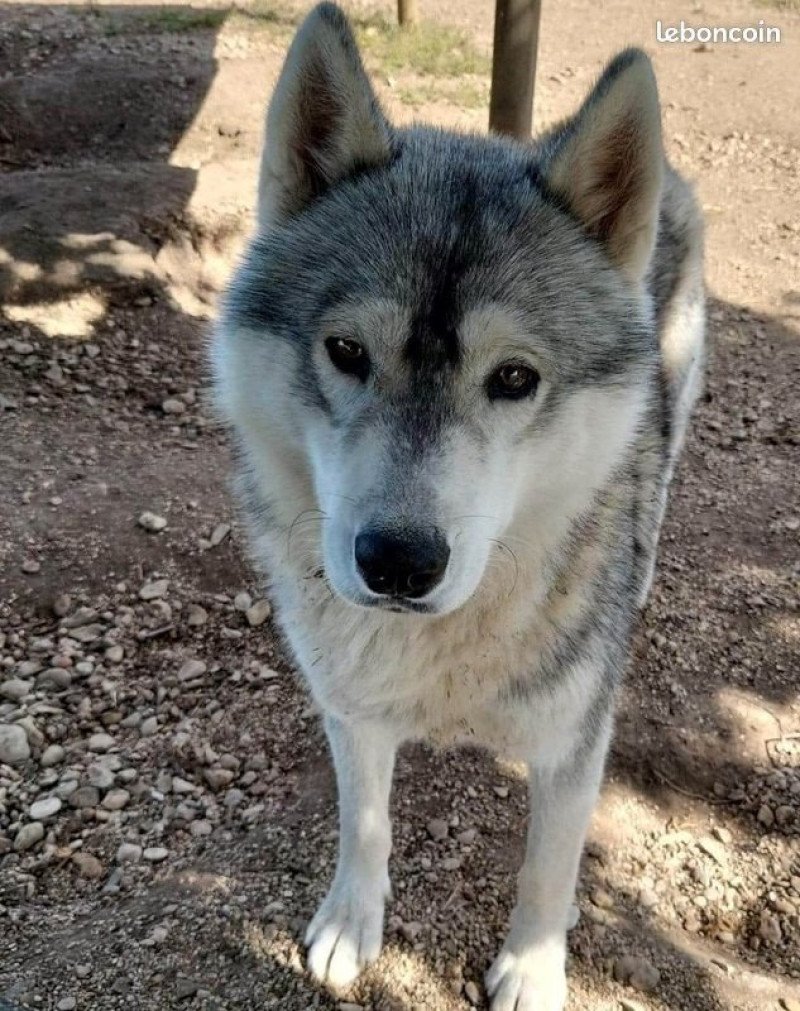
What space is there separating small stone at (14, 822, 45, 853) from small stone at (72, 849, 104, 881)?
0.14m

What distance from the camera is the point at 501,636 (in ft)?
7.42

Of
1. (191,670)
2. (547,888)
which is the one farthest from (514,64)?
(547,888)

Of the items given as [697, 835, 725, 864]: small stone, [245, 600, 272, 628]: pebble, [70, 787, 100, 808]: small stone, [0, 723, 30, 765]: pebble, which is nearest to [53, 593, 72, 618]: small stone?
[0, 723, 30, 765]: pebble

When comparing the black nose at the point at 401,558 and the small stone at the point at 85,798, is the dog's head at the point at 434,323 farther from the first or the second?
the small stone at the point at 85,798

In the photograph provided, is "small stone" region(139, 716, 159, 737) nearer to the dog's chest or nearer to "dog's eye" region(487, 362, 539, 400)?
the dog's chest

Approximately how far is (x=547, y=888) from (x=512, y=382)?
4.94 ft

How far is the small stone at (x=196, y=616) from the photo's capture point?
375cm

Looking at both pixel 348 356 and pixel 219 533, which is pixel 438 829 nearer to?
pixel 219 533

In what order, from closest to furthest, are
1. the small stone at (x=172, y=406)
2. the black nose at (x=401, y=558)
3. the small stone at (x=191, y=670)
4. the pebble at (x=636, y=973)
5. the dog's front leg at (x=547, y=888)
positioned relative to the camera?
the black nose at (x=401, y=558), the dog's front leg at (x=547, y=888), the pebble at (x=636, y=973), the small stone at (x=191, y=670), the small stone at (x=172, y=406)

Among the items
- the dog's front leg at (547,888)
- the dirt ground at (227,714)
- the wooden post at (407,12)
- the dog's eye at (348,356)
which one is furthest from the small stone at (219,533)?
the wooden post at (407,12)

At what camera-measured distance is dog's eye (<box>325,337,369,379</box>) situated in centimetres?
196

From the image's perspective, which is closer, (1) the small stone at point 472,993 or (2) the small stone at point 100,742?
(1) the small stone at point 472,993

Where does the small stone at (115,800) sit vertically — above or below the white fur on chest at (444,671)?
below

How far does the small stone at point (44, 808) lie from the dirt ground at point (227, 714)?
0.01 metres
